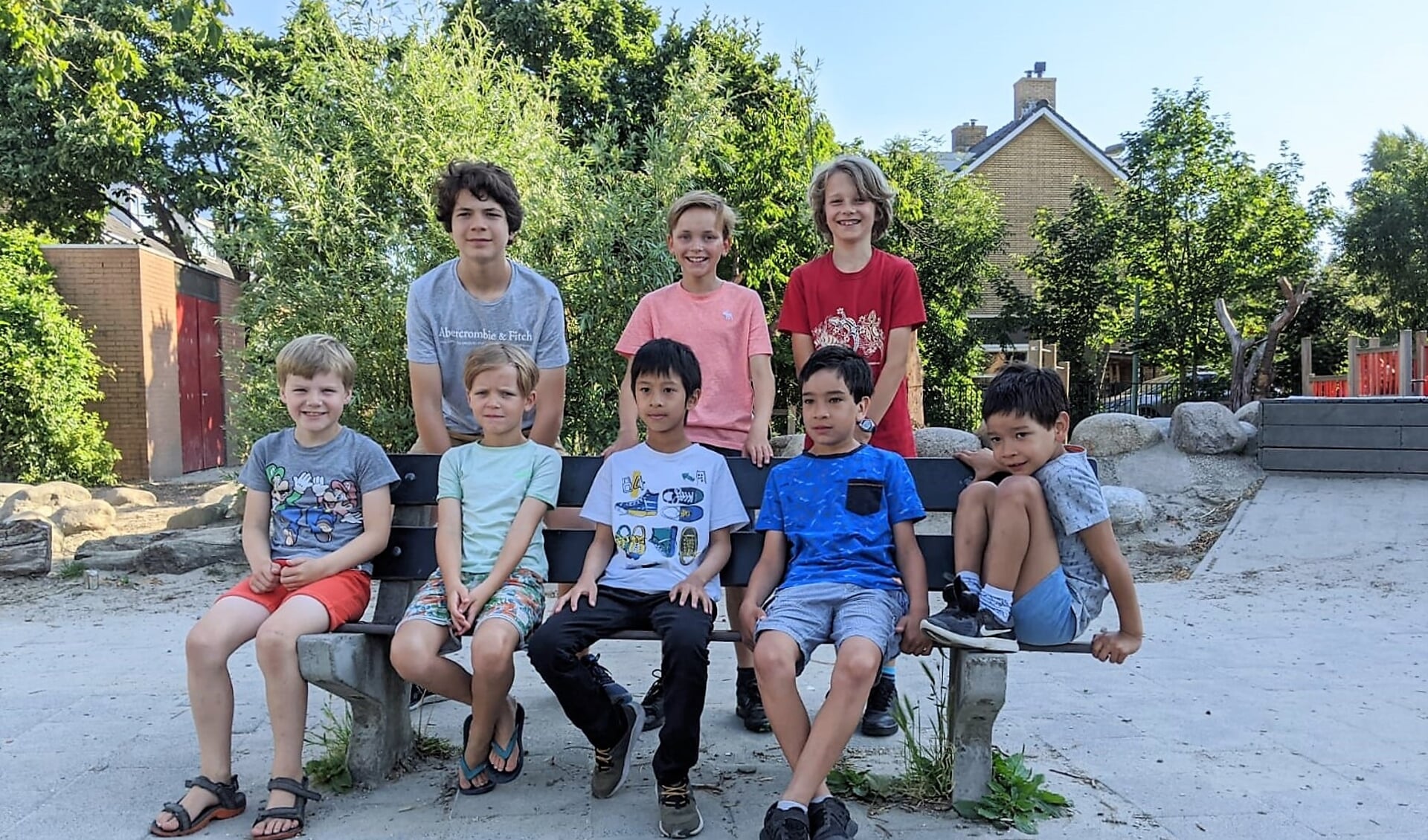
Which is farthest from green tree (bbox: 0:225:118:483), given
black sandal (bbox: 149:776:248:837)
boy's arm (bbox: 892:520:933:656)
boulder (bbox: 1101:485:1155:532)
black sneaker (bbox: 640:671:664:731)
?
boy's arm (bbox: 892:520:933:656)

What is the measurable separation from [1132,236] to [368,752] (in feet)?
55.4

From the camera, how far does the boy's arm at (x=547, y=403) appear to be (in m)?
3.55

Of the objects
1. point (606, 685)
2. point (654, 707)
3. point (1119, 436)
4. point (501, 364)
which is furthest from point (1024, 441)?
point (1119, 436)

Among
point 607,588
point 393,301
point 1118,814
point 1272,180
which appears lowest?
point 1118,814

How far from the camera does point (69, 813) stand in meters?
2.91

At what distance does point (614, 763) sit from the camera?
3.02m

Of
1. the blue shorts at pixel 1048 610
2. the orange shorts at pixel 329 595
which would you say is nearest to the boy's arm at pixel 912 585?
the blue shorts at pixel 1048 610

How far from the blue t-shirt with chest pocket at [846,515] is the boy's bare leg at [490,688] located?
0.83 metres

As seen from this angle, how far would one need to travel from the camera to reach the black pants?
2.75 meters

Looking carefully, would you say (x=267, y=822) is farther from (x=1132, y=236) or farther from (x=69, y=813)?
(x=1132, y=236)

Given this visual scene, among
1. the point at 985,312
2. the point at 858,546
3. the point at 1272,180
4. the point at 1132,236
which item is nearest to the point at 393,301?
the point at 858,546

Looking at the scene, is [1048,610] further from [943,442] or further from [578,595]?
[943,442]

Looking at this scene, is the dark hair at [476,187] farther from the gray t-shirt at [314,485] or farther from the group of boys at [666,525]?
the gray t-shirt at [314,485]

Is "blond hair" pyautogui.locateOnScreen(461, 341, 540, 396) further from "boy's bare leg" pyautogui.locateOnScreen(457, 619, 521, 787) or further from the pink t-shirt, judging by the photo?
"boy's bare leg" pyautogui.locateOnScreen(457, 619, 521, 787)
